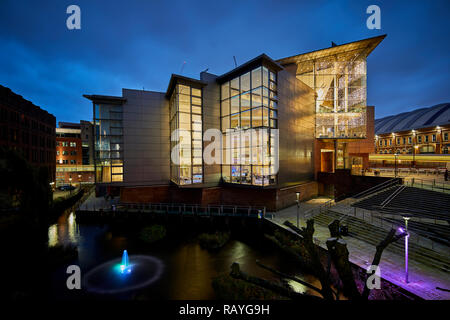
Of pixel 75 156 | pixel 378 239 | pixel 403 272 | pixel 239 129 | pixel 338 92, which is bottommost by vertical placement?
pixel 403 272

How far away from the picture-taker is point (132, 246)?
→ 1741cm

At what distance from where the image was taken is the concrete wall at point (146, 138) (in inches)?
989

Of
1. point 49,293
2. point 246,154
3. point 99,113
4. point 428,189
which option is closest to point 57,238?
point 49,293

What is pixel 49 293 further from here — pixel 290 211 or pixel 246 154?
pixel 290 211

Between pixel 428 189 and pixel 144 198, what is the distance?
106 ft

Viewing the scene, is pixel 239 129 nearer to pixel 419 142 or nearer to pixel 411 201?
pixel 411 201

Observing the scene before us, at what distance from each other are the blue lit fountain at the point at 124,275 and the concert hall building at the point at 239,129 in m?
9.02

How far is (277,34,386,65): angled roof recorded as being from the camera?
24.3 m

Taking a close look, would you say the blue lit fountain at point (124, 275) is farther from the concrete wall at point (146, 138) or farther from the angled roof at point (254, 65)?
the angled roof at point (254, 65)

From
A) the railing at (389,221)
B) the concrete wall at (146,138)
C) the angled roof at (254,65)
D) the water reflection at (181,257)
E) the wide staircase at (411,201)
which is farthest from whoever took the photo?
the concrete wall at (146,138)

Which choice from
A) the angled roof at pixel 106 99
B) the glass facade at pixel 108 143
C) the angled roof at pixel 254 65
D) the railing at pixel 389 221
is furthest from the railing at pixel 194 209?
the angled roof at pixel 254 65

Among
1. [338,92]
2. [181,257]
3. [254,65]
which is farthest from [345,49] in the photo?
[181,257]

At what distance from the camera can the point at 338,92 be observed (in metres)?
29.1

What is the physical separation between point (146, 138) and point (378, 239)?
87.6 feet
